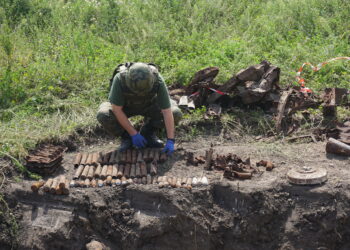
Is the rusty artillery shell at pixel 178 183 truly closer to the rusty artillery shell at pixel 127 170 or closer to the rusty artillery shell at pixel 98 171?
the rusty artillery shell at pixel 127 170

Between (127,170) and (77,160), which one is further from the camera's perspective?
(77,160)

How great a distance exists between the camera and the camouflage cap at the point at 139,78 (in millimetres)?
5512

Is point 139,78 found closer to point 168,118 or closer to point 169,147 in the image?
point 168,118

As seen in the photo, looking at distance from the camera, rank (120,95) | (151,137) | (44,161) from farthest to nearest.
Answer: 1. (151,137)
2. (120,95)
3. (44,161)

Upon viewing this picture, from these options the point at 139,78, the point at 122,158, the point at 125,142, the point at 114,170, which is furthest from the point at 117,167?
the point at 139,78

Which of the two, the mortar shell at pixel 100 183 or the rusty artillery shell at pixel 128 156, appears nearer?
the mortar shell at pixel 100 183

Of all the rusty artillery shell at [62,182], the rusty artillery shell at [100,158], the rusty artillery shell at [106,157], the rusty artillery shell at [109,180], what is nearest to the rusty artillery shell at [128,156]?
the rusty artillery shell at [106,157]

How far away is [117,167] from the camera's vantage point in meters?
5.82

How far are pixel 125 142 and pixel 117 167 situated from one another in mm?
597

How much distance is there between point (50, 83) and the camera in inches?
309

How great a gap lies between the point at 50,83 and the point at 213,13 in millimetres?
4178

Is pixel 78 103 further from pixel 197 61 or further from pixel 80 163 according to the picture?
pixel 197 61

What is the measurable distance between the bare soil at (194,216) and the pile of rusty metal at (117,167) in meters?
0.13

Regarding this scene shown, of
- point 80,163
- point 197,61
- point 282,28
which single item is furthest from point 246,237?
point 282,28
